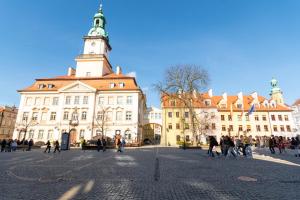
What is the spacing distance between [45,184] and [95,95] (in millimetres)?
41174

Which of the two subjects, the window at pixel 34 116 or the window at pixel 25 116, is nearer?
the window at pixel 34 116

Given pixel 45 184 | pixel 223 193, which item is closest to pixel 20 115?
pixel 45 184

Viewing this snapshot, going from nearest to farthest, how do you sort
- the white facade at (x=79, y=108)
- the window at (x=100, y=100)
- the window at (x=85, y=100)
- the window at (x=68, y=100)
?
1. the white facade at (x=79, y=108)
2. the window at (x=85, y=100)
3. the window at (x=100, y=100)
4. the window at (x=68, y=100)

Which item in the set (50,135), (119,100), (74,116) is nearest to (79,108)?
(74,116)

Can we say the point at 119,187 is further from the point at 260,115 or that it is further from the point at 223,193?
the point at 260,115

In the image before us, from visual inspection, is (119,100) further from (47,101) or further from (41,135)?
(41,135)

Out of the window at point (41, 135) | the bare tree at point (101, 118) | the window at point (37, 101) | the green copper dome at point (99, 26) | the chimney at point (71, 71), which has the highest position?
the green copper dome at point (99, 26)

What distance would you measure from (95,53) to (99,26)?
392 inches

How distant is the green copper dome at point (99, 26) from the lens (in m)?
57.3

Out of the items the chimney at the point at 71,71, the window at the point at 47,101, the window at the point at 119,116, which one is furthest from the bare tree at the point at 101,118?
the chimney at the point at 71,71

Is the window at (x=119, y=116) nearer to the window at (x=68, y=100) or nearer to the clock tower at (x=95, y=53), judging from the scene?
the window at (x=68, y=100)

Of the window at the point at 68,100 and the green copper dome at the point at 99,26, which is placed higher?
the green copper dome at the point at 99,26

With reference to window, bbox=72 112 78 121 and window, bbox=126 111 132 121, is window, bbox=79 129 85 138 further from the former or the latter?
window, bbox=126 111 132 121

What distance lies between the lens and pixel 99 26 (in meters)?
59.2
